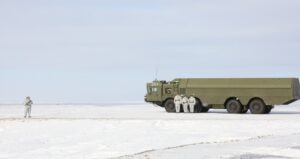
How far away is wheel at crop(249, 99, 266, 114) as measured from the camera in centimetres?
4186

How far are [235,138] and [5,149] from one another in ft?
26.2

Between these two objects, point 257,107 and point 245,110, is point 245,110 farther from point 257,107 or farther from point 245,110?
point 257,107

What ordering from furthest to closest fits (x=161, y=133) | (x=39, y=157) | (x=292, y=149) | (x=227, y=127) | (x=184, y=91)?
(x=184, y=91), (x=227, y=127), (x=161, y=133), (x=292, y=149), (x=39, y=157)

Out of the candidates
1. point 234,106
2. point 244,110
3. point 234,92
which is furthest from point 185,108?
point 244,110

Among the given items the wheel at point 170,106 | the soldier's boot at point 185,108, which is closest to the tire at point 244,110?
the soldier's boot at point 185,108

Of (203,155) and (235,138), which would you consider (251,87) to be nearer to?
(235,138)

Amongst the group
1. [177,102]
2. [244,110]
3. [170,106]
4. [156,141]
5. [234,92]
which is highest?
[234,92]

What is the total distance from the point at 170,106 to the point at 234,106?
206 inches

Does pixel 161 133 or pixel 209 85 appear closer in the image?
pixel 161 133

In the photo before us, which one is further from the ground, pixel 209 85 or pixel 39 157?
pixel 209 85

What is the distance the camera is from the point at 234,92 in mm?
43000

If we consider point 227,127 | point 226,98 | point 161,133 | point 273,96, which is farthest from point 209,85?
point 161,133

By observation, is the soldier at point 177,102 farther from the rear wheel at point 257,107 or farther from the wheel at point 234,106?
the rear wheel at point 257,107

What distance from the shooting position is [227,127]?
86.9ft
